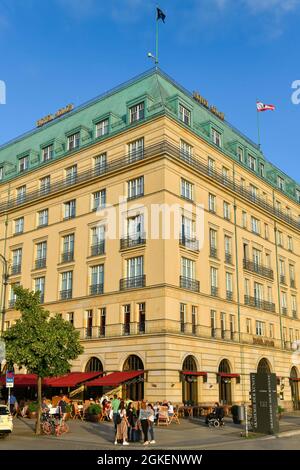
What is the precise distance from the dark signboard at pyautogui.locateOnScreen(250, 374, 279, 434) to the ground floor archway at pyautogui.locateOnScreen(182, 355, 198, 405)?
472 inches

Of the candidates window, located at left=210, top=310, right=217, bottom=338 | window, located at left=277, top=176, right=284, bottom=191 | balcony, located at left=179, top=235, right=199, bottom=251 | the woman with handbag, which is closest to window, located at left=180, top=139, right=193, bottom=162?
balcony, located at left=179, top=235, right=199, bottom=251

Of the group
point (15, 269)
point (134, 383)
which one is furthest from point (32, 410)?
point (15, 269)

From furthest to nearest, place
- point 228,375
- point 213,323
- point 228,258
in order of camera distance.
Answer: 1. point 228,258
2. point 213,323
3. point 228,375

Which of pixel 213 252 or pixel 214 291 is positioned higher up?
pixel 213 252

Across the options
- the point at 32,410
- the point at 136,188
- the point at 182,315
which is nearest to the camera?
the point at 32,410

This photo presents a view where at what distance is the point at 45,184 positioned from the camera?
54344mm

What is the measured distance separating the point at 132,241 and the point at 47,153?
18059 mm

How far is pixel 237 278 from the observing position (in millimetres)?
49906

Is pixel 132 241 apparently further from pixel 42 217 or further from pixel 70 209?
pixel 42 217

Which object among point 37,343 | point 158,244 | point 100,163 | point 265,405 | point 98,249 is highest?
point 100,163

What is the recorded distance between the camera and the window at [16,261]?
177 feet

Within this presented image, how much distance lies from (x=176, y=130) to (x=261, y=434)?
1051 inches

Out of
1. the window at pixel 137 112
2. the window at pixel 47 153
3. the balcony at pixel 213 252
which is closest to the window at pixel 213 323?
the balcony at pixel 213 252
